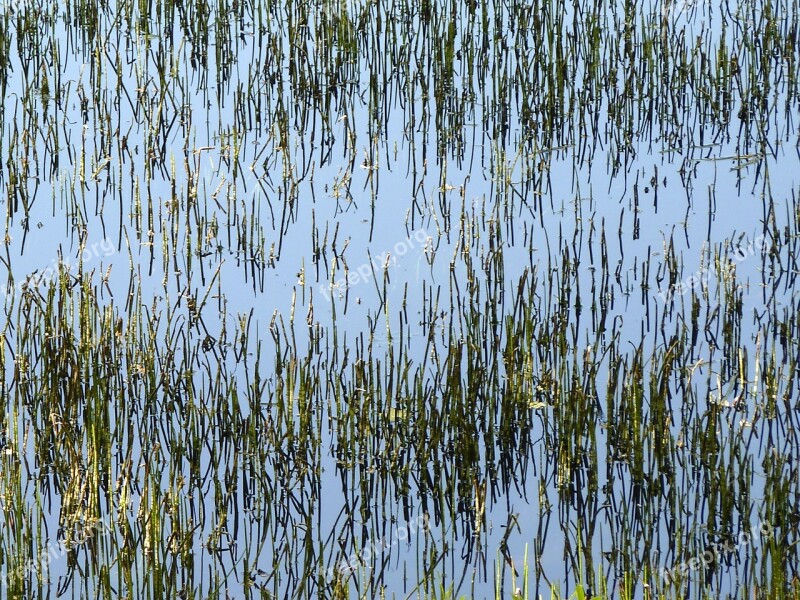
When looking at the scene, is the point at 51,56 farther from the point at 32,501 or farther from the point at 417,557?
the point at 417,557

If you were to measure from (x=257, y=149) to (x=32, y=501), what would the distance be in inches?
118

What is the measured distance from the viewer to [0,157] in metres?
6.57

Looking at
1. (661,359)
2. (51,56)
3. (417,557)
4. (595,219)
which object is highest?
(51,56)

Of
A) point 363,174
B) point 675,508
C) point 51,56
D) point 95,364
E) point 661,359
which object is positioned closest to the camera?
point 675,508

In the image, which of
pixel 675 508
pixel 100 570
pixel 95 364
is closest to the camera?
pixel 100 570

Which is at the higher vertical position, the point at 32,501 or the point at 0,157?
the point at 0,157

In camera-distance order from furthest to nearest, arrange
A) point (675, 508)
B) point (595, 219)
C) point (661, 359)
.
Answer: point (595, 219), point (661, 359), point (675, 508)

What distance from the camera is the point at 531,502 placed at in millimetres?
4203

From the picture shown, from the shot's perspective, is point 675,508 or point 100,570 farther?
point 675,508

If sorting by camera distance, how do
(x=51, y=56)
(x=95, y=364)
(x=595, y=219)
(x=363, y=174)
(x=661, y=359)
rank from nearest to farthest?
(x=95, y=364) → (x=661, y=359) → (x=595, y=219) → (x=363, y=174) → (x=51, y=56)

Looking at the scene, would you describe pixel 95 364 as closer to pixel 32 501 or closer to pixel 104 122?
pixel 32 501

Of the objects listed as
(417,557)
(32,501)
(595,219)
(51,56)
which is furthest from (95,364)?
(51,56)

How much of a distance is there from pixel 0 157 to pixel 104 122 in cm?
59

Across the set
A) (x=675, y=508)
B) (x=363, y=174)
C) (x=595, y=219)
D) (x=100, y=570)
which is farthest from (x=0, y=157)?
(x=675, y=508)
